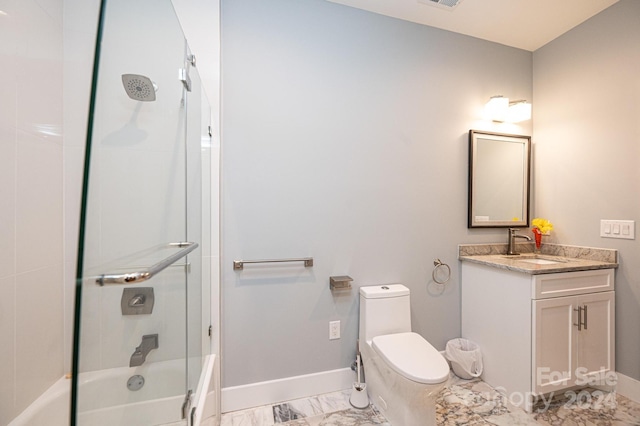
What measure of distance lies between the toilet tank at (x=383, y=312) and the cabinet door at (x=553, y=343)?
72 cm

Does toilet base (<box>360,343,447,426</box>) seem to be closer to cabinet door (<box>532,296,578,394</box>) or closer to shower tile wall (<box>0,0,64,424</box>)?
cabinet door (<box>532,296,578,394</box>)

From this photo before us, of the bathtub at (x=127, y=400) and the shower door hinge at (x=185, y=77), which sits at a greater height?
the shower door hinge at (x=185, y=77)

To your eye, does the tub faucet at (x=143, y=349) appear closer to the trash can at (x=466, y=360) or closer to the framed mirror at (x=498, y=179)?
the trash can at (x=466, y=360)

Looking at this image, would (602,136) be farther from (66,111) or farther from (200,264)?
(66,111)

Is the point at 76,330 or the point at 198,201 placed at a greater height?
the point at 198,201

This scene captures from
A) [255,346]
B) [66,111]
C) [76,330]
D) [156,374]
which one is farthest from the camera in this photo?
[255,346]

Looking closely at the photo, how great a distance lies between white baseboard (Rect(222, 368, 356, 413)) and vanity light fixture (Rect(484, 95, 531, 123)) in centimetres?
223

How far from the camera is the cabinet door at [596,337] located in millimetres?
1671

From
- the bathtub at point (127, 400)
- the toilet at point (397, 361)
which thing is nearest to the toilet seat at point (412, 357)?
the toilet at point (397, 361)

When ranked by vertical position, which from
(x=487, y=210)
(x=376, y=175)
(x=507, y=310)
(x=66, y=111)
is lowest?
(x=507, y=310)

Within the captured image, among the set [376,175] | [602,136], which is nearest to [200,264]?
[376,175]

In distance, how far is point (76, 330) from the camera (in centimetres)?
47

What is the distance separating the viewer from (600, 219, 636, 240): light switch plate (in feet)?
5.60

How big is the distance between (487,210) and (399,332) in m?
1.22
